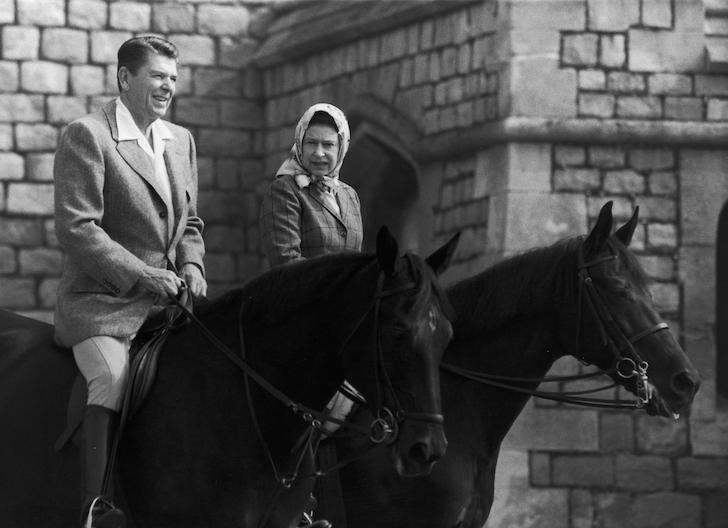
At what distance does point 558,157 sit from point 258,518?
6.65 meters

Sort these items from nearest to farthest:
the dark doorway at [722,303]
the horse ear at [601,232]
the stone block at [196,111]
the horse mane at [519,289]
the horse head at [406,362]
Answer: the horse head at [406,362], the horse ear at [601,232], the horse mane at [519,289], the dark doorway at [722,303], the stone block at [196,111]

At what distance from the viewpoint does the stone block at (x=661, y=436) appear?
11.1 metres

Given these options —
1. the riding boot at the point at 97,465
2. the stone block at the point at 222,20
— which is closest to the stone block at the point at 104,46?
the stone block at the point at 222,20

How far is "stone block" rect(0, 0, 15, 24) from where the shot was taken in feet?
46.6

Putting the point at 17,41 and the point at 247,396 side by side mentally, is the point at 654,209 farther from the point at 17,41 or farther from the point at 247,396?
the point at 247,396

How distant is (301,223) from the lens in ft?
20.5

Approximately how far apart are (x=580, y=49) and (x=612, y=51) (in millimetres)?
235

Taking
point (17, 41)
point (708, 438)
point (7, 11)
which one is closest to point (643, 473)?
point (708, 438)

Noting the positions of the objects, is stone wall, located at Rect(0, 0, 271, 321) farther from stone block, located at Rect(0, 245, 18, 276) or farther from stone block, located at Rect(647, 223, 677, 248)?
stone block, located at Rect(647, 223, 677, 248)

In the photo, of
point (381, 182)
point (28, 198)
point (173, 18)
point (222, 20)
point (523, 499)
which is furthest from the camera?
point (222, 20)

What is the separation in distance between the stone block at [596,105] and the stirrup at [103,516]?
274 inches

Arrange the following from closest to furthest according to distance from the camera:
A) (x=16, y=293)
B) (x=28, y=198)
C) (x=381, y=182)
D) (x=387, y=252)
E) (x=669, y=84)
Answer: (x=387, y=252)
(x=669, y=84)
(x=381, y=182)
(x=16, y=293)
(x=28, y=198)

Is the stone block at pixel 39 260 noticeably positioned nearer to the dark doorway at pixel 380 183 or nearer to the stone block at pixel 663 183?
the dark doorway at pixel 380 183

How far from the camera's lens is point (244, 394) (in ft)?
16.9
